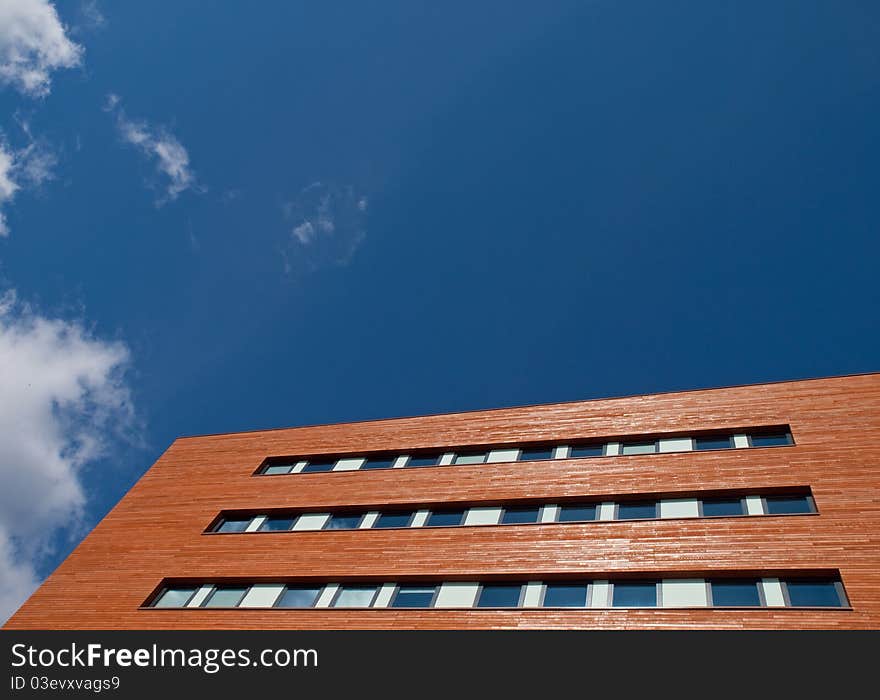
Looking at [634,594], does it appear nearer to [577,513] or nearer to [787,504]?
[577,513]

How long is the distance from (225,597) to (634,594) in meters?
11.0

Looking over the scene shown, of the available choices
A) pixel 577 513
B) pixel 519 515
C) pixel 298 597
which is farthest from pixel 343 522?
pixel 577 513

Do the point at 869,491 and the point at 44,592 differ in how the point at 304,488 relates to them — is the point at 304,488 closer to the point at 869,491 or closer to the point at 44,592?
the point at 44,592

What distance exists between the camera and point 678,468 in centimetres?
1925

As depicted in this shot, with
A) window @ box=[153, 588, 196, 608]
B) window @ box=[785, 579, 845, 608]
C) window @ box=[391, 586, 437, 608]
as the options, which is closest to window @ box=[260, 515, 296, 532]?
window @ box=[153, 588, 196, 608]

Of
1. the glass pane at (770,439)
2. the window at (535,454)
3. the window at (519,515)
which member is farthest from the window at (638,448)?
the window at (519,515)

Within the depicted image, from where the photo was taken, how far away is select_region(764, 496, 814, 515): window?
17.0 m

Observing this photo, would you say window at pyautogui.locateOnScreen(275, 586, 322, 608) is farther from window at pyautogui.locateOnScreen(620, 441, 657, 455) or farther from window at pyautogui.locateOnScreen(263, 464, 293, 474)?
window at pyautogui.locateOnScreen(620, 441, 657, 455)

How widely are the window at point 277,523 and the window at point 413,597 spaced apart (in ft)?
17.8

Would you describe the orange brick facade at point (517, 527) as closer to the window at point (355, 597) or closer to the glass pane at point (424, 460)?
the window at point (355, 597)

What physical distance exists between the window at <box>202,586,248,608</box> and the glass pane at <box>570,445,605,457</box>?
1046 cm

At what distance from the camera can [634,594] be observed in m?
15.8
